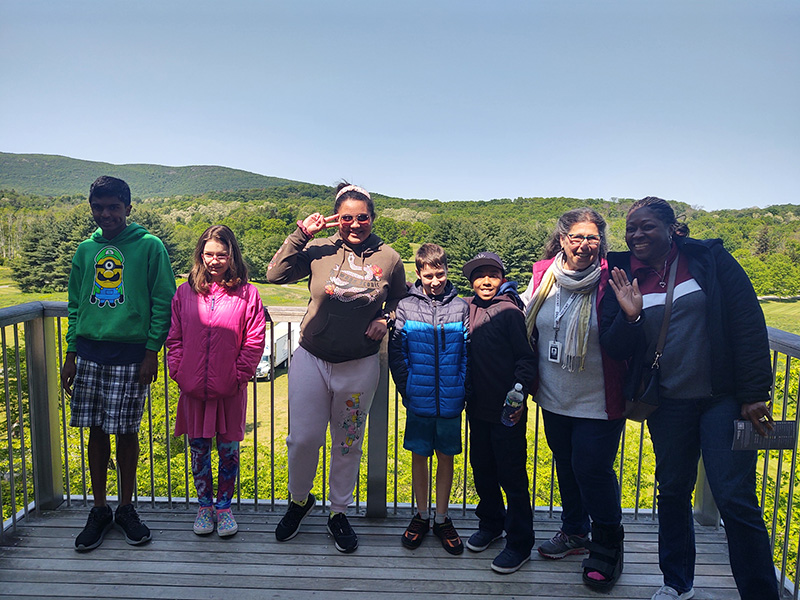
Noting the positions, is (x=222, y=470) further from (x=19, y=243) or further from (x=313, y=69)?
(x=19, y=243)

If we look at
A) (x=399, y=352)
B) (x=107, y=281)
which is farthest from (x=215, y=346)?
(x=399, y=352)

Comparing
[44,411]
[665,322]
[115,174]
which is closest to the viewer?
[665,322]

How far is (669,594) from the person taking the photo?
209 centimetres

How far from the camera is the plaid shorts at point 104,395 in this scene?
2.36 metres

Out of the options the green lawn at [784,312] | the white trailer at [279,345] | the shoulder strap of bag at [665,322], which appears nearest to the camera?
the shoulder strap of bag at [665,322]

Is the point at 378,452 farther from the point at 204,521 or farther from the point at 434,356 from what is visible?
the point at 204,521

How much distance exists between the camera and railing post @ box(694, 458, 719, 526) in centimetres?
272

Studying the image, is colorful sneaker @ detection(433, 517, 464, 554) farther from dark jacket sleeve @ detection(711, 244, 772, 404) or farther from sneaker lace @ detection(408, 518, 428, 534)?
dark jacket sleeve @ detection(711, 244, 772, 404)

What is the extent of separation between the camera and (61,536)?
251 cm

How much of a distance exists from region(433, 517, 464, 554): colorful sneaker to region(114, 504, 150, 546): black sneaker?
140 centimetres

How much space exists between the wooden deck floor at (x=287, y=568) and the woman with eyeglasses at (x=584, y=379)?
266 millimetres

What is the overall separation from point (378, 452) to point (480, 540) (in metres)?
0.68

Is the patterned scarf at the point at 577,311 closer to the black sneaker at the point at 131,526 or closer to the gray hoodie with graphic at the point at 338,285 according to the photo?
Result: the gray hoodie with graphic at the point at 338,285

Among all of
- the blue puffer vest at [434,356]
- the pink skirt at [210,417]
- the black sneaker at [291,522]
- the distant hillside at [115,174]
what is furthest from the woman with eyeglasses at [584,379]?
the distant hillside at [115,174]
